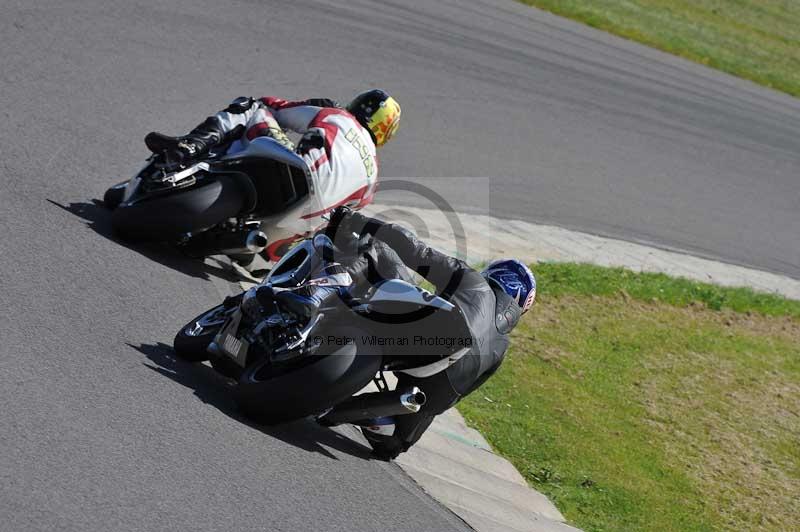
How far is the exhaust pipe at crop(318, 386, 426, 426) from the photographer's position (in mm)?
5602

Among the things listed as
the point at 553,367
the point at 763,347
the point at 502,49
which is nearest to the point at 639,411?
the point at 553,367

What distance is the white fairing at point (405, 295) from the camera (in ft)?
17.2

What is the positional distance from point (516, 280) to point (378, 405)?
1.08 metres

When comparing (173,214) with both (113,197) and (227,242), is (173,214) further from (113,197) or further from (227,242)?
(113,197)

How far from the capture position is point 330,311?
5586 millimetres

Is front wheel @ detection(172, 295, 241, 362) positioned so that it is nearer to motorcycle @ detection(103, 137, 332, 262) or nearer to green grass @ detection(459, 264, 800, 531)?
motorcycle @ detection(103, 137, 332, 262)

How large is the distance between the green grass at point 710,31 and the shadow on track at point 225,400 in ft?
42.7

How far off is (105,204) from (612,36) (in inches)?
487

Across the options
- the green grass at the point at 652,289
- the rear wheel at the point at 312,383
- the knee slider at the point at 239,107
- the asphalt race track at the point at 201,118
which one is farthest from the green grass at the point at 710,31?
the rear wheel at the point at 312,383

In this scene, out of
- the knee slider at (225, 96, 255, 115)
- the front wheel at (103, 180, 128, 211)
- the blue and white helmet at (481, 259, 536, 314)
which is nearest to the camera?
the blue and white helmet at (481, 259, 536, 314)

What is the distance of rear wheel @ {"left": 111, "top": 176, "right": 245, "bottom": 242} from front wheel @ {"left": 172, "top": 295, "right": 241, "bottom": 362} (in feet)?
3.71

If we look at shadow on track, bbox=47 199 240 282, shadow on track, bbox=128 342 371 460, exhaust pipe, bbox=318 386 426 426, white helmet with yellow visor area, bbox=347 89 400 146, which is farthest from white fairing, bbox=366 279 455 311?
white helmet with yellow visor area, bbox=347 89 400 146

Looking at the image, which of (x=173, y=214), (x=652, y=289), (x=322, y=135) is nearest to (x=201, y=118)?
(x=322, y=135)

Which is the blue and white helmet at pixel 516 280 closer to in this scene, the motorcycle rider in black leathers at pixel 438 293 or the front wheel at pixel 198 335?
the motorcycle rider in black leathers at pixel 438 293
